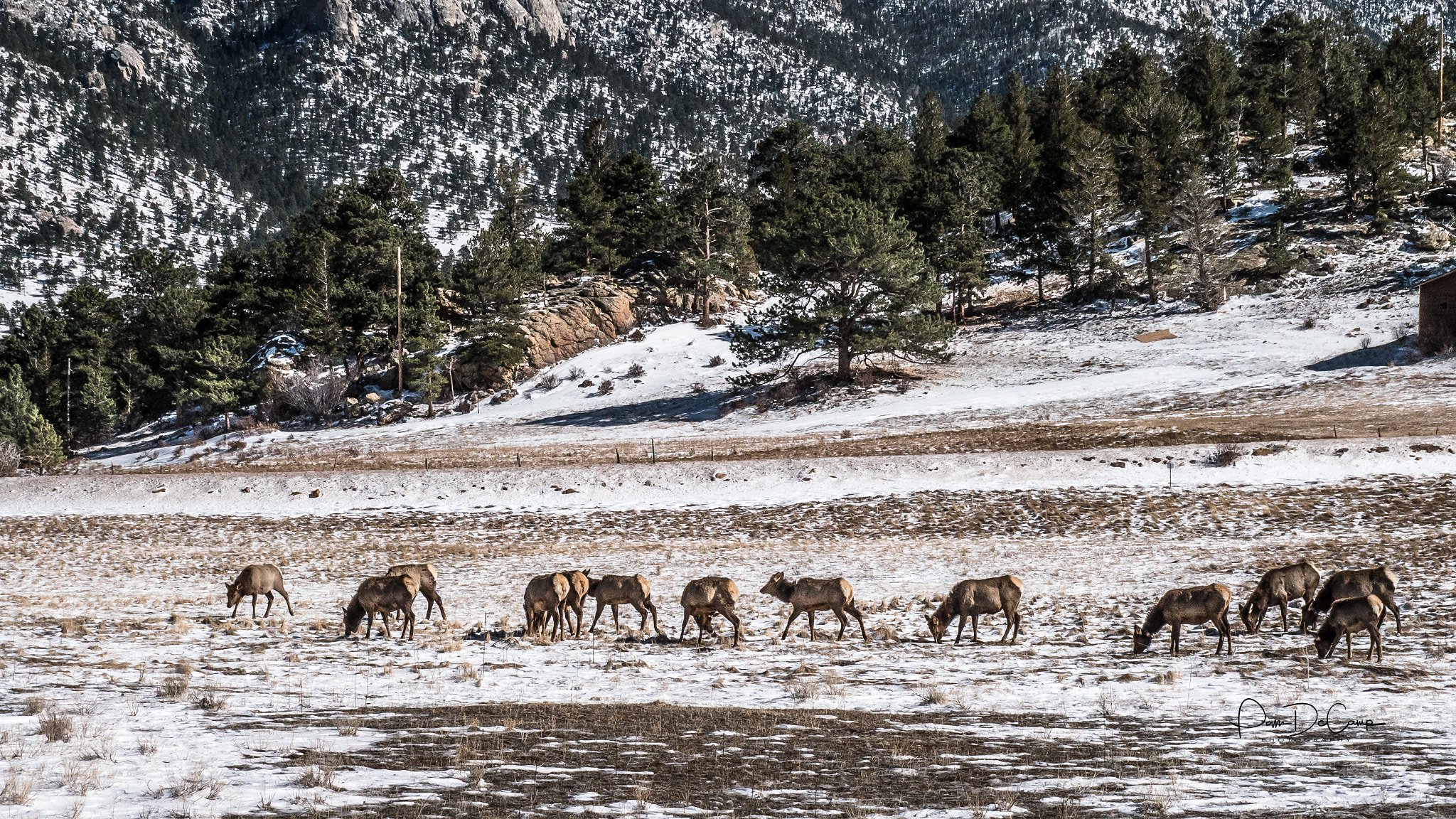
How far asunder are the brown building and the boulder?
21.5 m

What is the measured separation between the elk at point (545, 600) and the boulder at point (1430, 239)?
74.7 metres

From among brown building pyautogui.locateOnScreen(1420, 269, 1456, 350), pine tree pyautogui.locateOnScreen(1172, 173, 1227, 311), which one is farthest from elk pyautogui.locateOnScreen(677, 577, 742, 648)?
pine tree pyautogui.locateOnScreen(1172, 173, 1227, 311)

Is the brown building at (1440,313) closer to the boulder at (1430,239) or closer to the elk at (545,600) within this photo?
the boulder at (1430,239)

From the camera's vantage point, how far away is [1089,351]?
6366cm

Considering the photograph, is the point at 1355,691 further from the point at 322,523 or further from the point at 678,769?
the point at 322,523

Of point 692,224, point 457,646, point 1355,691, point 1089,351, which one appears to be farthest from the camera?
point 692,224

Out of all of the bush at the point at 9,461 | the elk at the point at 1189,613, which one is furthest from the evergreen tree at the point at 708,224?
the elk at the point at 1189,613

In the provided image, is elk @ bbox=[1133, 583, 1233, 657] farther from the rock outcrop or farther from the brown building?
the rock outcrop

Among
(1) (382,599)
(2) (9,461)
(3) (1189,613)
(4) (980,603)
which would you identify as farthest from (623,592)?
(2) (9,461)

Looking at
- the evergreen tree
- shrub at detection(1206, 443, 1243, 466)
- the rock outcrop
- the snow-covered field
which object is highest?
the evergreen tree

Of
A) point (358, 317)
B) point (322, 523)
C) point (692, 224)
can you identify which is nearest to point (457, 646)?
point (322, 523)

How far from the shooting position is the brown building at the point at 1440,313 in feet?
169

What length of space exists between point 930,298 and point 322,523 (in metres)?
36.8

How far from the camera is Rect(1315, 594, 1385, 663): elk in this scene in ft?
40.1
